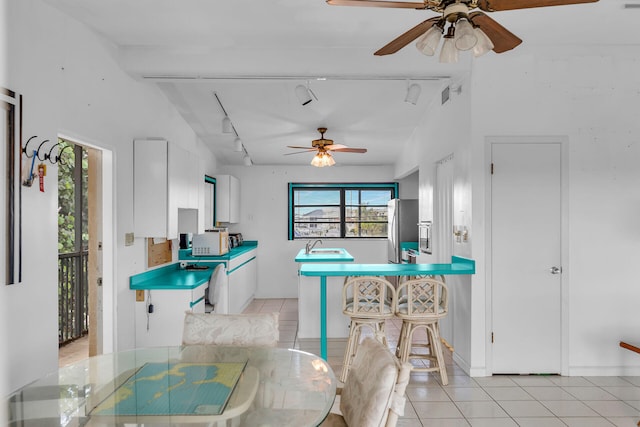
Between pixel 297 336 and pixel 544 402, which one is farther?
pixel 297 336

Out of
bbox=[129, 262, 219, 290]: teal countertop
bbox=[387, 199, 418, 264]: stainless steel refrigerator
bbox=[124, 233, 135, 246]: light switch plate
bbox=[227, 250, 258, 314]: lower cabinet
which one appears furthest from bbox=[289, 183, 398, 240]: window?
bbox=[124, 233, 135, 246]: light switch plate

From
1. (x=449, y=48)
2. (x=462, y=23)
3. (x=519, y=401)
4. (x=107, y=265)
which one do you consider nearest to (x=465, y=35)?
(x=462, y=23)

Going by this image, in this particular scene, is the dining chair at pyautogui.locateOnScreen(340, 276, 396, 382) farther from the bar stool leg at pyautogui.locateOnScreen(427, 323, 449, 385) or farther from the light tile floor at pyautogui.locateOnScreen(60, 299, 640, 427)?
the light tile floor at pyautogui.locateOnScreen(60, 299, 640, 427)

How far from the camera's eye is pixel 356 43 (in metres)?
3.33

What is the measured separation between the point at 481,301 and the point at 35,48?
11.8ft

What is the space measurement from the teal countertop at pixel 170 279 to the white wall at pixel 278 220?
253 centimetres

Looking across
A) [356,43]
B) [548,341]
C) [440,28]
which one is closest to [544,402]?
[548,341]

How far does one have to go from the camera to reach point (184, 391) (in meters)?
1.69

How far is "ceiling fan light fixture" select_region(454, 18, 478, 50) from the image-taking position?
190 centimetres

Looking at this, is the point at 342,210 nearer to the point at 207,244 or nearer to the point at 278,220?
the point at 278,220

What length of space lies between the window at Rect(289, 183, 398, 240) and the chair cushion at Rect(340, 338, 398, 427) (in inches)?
217

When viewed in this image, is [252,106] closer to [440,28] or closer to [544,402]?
[440,28]

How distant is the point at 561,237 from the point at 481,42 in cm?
218

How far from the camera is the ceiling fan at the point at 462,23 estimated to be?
6.06 ft
